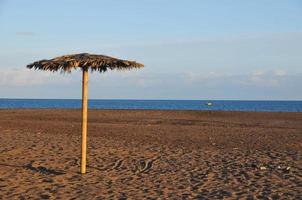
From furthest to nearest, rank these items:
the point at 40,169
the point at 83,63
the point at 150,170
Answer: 1. the point at 150,170
2. the point at 40,169
3. the point at 83,63

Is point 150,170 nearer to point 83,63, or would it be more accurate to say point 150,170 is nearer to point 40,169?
point 40,169

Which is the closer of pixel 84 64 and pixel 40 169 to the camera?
pixel 84 64

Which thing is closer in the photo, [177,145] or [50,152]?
[50,152]

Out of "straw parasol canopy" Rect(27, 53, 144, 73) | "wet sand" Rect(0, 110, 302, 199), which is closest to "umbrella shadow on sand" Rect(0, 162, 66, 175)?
"wet sand" Rect(0, 110, 302, 199)

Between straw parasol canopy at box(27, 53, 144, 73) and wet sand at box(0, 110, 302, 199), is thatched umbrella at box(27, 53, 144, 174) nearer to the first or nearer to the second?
straw parasol canopy at box(27, 53, 144, 73)

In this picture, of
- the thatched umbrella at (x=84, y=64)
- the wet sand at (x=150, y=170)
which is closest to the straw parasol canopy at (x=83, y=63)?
the thatched umbrella at (x=84, y=64)

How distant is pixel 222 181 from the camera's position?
31.0 ft

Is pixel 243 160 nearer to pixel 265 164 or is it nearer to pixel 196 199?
pixel 265 164

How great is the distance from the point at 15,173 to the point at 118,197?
3.23 metres

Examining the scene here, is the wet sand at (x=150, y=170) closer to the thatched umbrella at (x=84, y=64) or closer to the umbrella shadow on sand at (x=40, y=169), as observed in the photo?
the umbrella shadow on sand at (x=40, y=169)

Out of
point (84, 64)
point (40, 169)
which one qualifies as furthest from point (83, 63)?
point (40, 169)

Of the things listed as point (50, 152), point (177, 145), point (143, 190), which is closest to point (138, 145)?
point (177, 145)

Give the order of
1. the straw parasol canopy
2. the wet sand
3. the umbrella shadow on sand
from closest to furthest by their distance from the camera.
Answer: the wet sand, the straw parasol canopy, the umbrella shadow on sand

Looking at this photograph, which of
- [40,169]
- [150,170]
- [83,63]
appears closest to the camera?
[83,63]
